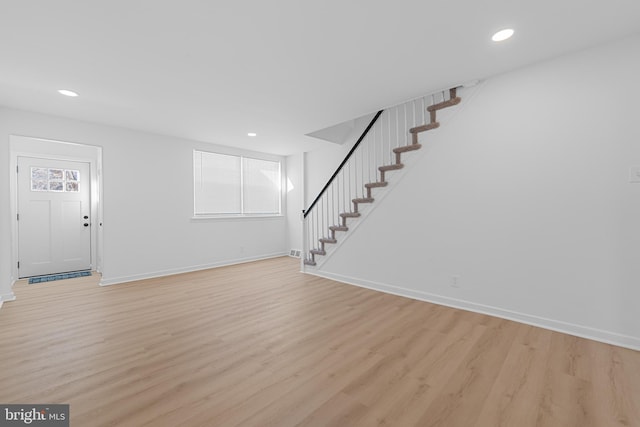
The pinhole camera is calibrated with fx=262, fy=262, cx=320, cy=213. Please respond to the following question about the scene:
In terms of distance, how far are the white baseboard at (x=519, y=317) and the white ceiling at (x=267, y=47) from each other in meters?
2.48

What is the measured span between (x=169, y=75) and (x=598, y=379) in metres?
4.27

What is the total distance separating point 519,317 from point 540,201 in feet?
3.88

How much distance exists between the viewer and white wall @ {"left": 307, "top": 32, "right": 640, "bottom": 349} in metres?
2.21

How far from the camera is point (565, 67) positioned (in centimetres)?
244

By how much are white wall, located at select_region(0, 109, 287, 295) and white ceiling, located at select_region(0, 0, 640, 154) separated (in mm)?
435

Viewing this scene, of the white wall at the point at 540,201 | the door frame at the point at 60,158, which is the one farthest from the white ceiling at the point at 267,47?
the door frame at the point at 60,158

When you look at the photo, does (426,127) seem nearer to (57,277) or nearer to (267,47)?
(267,47)

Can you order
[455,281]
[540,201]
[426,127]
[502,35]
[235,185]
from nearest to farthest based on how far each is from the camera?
[502,35] → [540,201] → [455,281] → [426,127] → [235,185]

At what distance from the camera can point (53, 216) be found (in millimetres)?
4715

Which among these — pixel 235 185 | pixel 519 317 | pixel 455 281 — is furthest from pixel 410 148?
pixel 235 185

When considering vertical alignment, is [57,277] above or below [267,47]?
below

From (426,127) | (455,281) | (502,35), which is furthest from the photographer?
(426,127)

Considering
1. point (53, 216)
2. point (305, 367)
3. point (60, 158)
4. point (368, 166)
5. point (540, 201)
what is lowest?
point (305, 367)

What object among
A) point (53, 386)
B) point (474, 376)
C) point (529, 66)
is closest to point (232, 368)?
point (53, 386)
